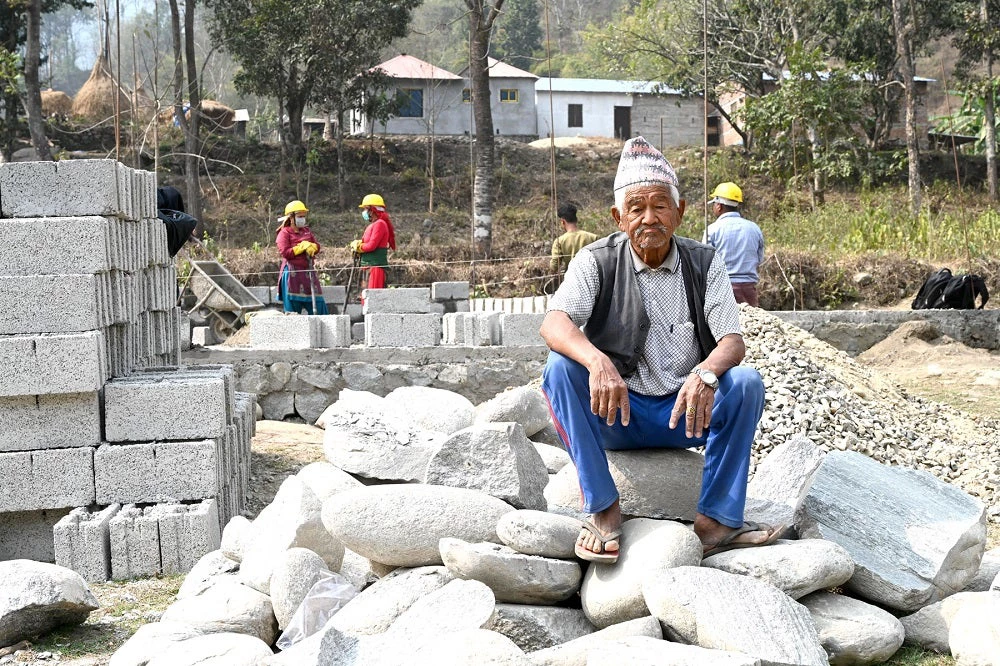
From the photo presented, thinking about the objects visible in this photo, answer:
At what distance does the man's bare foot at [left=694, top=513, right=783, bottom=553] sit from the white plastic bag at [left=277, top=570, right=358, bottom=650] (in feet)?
4.33

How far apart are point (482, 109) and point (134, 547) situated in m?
13.5

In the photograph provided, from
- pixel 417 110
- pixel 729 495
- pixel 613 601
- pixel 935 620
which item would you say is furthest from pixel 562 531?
pixel 417 110

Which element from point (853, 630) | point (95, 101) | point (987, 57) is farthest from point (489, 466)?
point (95, 101)

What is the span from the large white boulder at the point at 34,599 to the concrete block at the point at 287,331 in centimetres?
564

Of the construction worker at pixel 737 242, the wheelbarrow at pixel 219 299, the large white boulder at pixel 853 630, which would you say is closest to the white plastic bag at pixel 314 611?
the large white boulder at pixel 853 630

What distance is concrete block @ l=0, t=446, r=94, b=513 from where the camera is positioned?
545 centimetres

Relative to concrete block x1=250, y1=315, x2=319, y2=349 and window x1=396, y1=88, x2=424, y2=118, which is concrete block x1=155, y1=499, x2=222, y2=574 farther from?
window x1=396, y1=88, x2=424, y2=118

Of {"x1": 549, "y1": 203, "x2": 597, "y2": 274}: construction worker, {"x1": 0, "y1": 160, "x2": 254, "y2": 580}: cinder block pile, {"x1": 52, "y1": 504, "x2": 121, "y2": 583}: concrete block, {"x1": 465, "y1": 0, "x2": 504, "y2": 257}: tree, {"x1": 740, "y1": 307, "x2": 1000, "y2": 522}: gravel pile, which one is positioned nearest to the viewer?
{"x1": 52, "y1": 504, "x2": 121, "y2": 583}: concrete block

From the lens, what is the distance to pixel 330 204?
26969 mm

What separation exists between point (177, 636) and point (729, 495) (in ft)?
6.58

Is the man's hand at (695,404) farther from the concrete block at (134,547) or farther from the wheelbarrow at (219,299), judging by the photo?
the wheelbarrow at (219,299)

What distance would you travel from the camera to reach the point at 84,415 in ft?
18.0

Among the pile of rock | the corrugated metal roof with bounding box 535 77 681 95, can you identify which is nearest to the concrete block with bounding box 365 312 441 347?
the pile of rock

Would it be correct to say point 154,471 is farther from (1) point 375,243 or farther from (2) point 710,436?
(1) point 375,243
